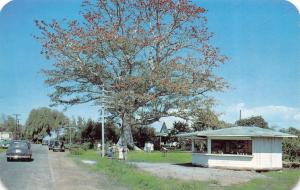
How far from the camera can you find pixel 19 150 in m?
31.1

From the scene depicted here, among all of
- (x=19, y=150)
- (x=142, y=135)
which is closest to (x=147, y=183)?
(x=19, y=150)

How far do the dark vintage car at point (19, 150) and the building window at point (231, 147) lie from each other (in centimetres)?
1063

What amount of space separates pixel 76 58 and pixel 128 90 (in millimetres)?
4210

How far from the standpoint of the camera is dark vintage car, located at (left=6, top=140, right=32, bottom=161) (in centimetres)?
3077

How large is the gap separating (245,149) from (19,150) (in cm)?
1275

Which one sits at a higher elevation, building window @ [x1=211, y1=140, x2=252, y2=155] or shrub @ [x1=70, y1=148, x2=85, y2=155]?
building window @ [x1=211, y1=140, x2=252, y2=155]

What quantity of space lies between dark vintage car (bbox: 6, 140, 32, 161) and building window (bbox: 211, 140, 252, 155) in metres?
10.6

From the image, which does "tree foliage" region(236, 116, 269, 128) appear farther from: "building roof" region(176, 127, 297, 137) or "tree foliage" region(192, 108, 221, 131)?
"tree foliage" region(192, 108, 221, 131)

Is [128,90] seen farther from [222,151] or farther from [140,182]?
[140,182]

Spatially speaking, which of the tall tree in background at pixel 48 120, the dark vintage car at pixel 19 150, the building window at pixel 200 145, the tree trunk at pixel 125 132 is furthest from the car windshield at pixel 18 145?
the building window at pixel 200 145

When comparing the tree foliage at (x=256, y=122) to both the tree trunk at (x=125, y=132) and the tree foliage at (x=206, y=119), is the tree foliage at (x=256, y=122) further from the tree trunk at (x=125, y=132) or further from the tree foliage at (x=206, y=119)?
the tree trunk at (x=125, y=132)

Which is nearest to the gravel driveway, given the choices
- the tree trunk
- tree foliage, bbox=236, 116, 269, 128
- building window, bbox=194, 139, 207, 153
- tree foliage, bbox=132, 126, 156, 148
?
tree foliage, bbox=236, 116, 269, 128

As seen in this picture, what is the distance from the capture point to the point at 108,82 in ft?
81.4

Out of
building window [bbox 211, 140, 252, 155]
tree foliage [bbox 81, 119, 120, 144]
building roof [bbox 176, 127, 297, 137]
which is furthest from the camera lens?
building window [bbox 211, 140, 252, 155]
